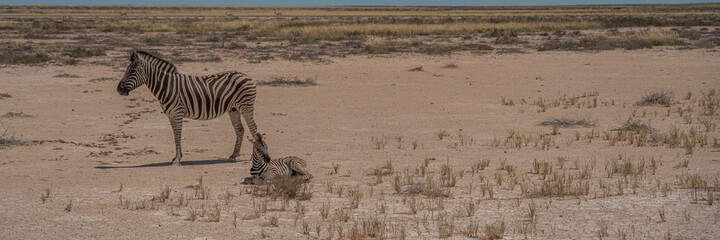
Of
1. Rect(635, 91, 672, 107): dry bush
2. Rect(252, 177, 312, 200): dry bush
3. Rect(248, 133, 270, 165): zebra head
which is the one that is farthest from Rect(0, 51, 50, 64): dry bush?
Rect(635, 91, 672, 107): dry bush

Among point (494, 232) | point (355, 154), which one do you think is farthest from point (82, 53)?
point (494, 232)

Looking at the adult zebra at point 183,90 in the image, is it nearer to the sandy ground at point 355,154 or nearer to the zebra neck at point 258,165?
the sandy ground at point 355,154

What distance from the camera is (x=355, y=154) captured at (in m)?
10.9

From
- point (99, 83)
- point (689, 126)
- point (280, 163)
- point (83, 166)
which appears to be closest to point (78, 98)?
point (99, 83)

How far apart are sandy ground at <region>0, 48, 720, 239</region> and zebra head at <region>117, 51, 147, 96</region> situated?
3.84 ft

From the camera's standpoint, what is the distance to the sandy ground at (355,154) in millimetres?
6852

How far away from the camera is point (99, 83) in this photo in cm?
2009

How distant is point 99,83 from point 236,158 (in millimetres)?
11137

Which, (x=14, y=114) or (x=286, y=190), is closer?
(x=286, y=190)

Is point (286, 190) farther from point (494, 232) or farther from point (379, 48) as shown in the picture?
point (379, 48)

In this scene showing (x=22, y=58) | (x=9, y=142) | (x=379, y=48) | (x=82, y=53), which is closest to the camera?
(x=9, y=142)

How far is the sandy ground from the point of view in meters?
6.85

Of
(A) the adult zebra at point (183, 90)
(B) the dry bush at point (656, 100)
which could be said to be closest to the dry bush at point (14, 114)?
(A) the adult zebra at point (183, 90)

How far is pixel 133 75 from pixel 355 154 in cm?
359
